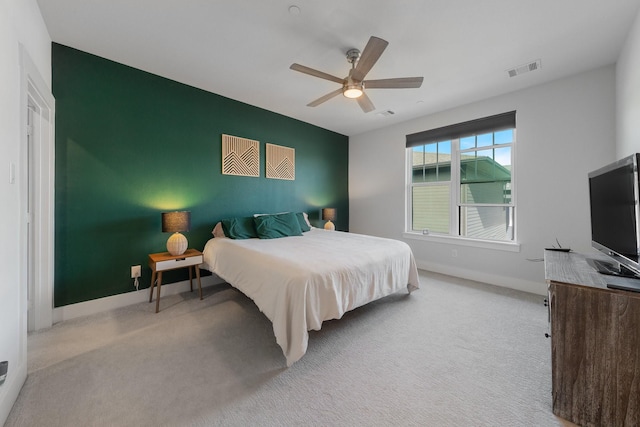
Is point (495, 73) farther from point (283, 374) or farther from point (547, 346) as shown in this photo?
point (283, 374)

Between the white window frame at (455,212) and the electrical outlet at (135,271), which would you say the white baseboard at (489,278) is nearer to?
the white window frame at (455,212)

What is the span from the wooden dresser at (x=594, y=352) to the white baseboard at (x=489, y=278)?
7.29 feet

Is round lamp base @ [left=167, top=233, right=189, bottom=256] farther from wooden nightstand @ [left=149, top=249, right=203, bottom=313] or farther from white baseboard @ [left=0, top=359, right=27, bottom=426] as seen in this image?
white baseboard @ [left=0, top=359, right=27, bottom=426]

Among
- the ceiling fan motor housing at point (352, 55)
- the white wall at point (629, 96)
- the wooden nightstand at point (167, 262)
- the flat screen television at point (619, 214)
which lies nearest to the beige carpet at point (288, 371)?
the wooden nightstand at point (167, 262)

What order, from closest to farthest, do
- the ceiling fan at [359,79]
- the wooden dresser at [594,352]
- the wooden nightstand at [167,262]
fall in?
the wooden dresser at [594,352] < the ceiling fan at [359,79] < the wooden nightstand at [167,262]

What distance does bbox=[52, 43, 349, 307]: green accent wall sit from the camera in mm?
2482

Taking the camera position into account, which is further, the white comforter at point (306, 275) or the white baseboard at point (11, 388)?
the white comforter at point (306, 275)

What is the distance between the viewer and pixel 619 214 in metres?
1.51

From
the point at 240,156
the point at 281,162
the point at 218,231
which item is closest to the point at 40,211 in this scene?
the point at 218,231

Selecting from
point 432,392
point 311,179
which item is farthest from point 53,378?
point 311,179

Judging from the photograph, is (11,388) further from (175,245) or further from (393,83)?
(393,83)

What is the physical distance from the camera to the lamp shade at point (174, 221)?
2.75m

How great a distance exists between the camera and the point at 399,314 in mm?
2602

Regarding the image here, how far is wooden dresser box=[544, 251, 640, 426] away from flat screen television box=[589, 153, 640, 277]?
23cm
